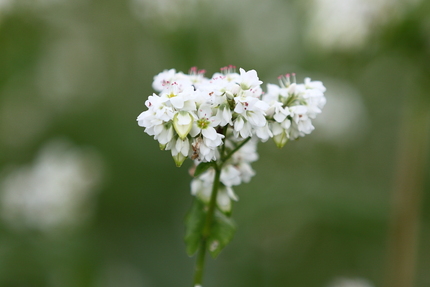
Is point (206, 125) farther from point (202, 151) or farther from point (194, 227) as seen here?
point (194, 227)

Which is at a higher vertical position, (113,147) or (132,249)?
(113,147)

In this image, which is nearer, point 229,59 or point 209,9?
point 209,9

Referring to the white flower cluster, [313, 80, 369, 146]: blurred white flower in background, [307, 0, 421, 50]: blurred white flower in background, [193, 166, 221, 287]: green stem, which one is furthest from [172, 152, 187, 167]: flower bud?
[313, 80, 369, 146]: blurred white flower in background

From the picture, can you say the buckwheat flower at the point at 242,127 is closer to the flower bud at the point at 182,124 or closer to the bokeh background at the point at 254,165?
the flower bud at the point at 182,124

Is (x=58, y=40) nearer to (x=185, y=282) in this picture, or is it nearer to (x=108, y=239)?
(x=108, y=239)

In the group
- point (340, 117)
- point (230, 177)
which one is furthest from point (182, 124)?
point (340, 117)

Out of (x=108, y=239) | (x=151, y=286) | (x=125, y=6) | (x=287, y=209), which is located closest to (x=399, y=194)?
(x=287, y=209)

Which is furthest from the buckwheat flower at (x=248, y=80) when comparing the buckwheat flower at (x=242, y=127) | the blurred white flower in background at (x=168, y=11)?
the blurred white flower in background at (x=168, y=11)
